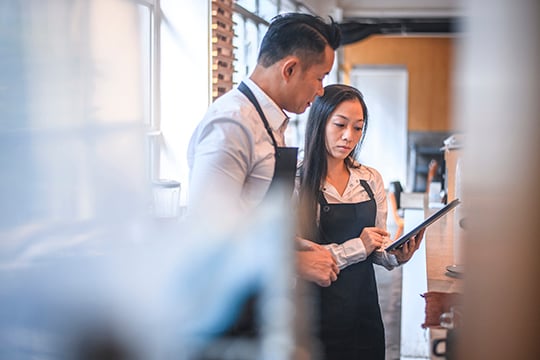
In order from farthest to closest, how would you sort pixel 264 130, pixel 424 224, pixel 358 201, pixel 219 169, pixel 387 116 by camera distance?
pixel 387 116, pixel 358 201, pixel 424 224, pixel 264 130, pixel 219 169

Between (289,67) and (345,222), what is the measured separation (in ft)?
2.16

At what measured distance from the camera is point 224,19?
373cm

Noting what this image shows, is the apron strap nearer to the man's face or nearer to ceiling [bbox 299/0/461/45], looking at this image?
the man's face

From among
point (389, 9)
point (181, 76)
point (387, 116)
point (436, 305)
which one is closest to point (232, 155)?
point (436, 305)

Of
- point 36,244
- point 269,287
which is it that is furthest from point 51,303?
point 269,287

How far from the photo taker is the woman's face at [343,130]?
2023 mm

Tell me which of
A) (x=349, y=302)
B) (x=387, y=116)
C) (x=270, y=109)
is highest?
(x=387, y=116)

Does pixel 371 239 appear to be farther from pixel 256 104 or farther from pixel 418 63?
pixel 418 63

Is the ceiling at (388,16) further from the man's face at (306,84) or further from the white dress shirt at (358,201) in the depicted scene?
the man's face at (306,84)

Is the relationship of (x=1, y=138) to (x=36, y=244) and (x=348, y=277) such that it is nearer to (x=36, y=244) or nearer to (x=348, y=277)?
(x=36, y=244)

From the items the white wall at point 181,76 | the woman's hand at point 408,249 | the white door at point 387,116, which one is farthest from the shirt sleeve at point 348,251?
the white door at point 387,116

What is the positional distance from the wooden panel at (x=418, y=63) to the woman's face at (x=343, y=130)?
30.6 ft

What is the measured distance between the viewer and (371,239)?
1.88 m

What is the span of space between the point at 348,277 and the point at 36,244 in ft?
2.98
